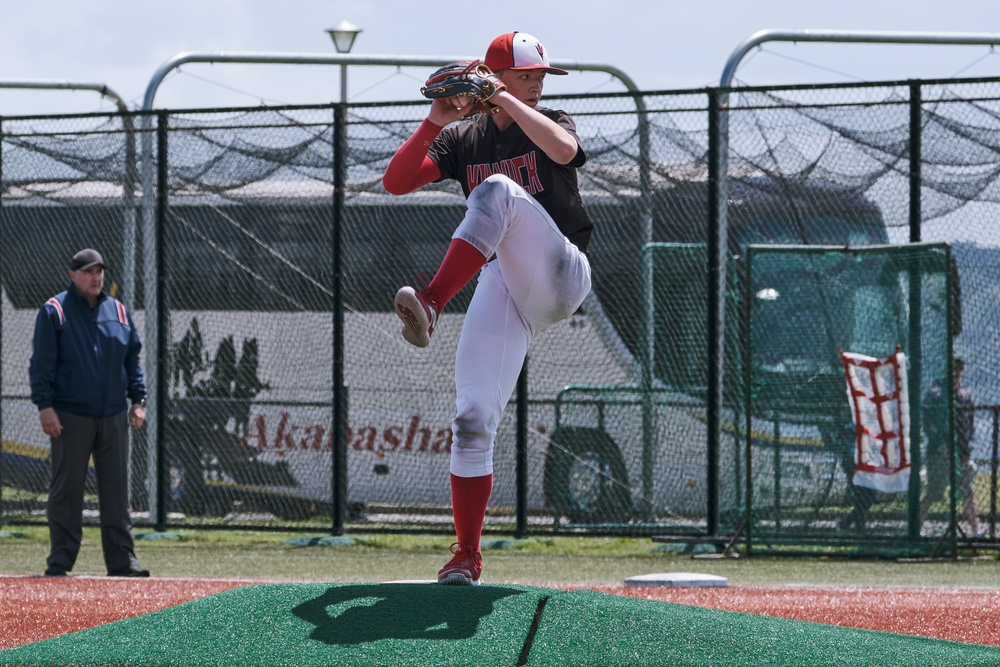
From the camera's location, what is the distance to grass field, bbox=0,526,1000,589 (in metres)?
8.38

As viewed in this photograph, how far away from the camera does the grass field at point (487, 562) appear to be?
838 cm

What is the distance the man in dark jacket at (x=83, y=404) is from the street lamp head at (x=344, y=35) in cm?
604

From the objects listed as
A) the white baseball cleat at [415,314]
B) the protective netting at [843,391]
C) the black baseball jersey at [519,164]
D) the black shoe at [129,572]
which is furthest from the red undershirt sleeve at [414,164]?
the protective netting at [843,391]

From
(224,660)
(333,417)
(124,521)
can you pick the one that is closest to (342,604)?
(224,660)

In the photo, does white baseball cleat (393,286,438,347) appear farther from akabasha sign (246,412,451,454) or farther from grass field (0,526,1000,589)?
akabasha sign (246,412,451,454)

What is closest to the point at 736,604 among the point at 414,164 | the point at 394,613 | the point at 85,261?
the point at 394,613

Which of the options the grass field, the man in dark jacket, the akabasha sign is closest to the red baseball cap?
the grass field

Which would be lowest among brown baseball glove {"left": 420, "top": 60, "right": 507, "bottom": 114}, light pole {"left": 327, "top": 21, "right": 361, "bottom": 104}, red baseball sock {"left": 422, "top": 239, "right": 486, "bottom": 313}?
red baseball sock {"left": 422, "top": 239, "right": 486, "bottom": 313}

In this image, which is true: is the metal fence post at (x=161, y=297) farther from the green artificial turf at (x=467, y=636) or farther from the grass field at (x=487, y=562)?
the green artificial turf at (x=467, y=636)

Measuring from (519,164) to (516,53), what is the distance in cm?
40

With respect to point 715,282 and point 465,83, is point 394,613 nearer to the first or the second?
point 465,83

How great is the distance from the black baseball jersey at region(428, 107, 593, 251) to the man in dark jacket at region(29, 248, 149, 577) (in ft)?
12.8

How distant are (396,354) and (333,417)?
912 mm

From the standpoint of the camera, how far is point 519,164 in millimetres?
4934
